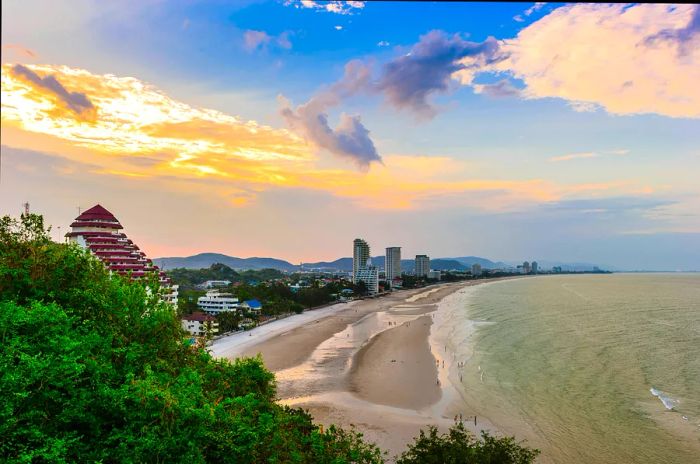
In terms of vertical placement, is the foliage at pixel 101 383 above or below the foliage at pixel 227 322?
above

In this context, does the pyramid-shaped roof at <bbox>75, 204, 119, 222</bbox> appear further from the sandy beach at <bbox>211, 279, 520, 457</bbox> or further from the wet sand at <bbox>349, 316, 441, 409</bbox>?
the wet sand at <bbox>349, 316, 441, 409</bbox>

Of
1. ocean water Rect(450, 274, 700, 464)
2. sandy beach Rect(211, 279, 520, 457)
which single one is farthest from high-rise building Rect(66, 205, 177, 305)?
ocean water Rect(450, 274, 700, 464)

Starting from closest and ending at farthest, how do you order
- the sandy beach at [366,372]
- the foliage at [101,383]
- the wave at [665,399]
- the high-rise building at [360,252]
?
the foliage at [101,383] → the sandy beach at [366,372] → the wave at [665,399] → the high-rise building at [360,252]

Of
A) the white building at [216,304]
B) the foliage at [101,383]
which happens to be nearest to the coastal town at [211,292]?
the white building at [216,304]

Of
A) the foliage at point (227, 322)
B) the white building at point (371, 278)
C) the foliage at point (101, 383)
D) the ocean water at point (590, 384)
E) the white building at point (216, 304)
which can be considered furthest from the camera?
the white building at point (371, 278)

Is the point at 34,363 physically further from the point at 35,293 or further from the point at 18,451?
the point at 35,293

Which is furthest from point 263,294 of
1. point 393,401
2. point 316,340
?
point 393,401

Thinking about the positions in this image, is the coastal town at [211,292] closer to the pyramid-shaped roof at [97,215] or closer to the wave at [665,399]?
the pyramid-shaped roof at [97,215]

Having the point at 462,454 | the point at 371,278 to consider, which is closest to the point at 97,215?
the point at 462,454
